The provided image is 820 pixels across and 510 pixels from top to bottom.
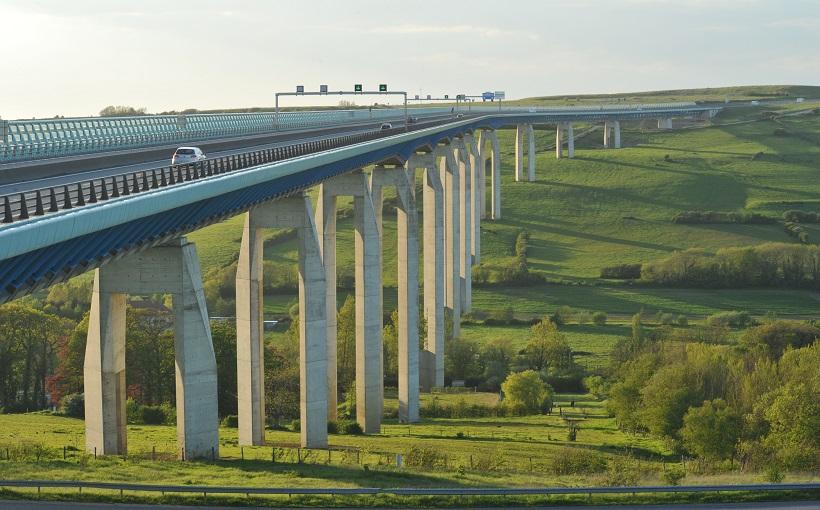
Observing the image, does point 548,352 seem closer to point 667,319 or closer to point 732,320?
point 667,319

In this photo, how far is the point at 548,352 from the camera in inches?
3278

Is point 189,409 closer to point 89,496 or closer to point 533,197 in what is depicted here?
point 89,496

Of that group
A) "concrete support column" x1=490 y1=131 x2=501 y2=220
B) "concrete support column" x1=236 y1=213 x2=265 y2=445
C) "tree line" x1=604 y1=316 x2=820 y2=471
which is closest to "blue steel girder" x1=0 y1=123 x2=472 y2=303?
"concrete support column" x1=236 y1=213 x2=265 y2=445

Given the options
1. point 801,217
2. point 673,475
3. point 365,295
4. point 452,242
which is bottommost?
point 673,475

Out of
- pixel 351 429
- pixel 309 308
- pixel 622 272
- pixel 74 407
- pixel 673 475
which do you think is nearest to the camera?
pixel 673 475

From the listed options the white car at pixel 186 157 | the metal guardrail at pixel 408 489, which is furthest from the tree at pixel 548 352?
the metal guardrail at pixel 408 489

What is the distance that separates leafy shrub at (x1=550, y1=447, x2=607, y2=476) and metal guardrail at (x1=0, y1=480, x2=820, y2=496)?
8.92 m

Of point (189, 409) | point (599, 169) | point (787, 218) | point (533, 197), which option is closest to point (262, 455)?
point (189, 409)

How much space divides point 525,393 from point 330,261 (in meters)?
13.8

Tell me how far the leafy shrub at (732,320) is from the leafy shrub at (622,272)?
19231 mm

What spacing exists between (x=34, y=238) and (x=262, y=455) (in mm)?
25863

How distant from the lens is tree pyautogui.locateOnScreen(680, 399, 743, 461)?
54250mm

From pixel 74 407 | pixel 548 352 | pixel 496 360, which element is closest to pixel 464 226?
pixel 496 360

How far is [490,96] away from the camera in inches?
7584
